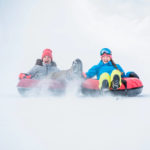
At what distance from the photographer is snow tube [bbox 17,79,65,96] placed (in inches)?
141

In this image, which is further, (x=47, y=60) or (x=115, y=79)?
(x=47, y=60)

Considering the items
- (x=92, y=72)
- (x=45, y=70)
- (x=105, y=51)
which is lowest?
(x=92, y=72)

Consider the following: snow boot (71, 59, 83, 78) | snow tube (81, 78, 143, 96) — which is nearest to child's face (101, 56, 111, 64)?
snow tube (81, 78, 143, 96)

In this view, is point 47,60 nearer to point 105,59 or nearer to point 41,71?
point 41,71

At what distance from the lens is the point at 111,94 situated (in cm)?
343

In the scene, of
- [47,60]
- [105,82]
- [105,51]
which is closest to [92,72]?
[105,51]

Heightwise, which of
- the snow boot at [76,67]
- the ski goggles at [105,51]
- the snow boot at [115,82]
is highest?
the ski goggles at [105,51]

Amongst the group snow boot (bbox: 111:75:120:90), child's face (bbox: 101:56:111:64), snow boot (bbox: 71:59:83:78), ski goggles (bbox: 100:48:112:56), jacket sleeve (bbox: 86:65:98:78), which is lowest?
snow boot (bbox: 111:75:120:90)

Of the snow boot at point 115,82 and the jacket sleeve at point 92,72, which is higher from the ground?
the jacket sleeve at point 92,72

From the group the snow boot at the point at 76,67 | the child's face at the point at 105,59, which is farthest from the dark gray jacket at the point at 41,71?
the child's face at the point at 105,59

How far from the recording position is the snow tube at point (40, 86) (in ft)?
11.8

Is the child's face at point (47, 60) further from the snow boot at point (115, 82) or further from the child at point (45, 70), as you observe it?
the snow boot at point (115, 82)

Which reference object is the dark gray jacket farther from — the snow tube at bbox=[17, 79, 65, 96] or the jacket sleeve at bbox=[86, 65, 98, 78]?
the jacket sleeve at bbox=[86, 65, 98, 78]

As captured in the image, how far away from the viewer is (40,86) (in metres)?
3.64
